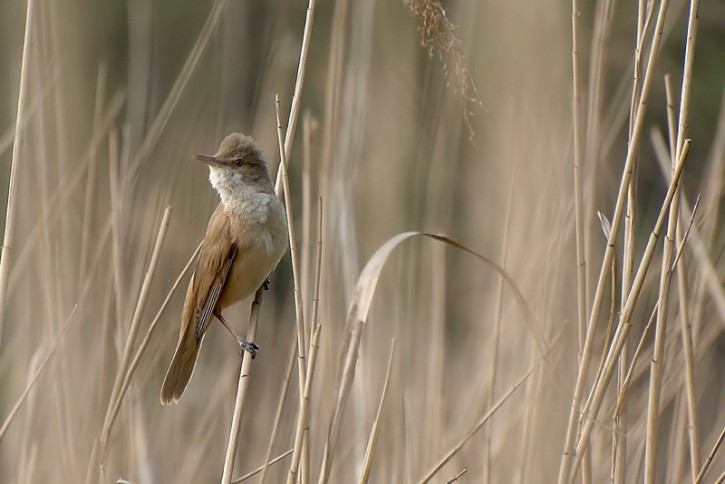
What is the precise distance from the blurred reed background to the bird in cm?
14

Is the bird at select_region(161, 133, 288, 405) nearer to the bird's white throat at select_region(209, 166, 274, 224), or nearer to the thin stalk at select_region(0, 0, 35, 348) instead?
the bird's white throat at select_region(209, 166, 274, 224)

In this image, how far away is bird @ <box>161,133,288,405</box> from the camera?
2.95 meters

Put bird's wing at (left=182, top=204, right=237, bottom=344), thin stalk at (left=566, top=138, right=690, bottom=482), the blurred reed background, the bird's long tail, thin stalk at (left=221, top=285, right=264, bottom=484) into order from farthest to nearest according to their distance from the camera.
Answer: bird's wing at (left=182, top=204, right=237, bottom=344) → the bird's long tail → the blurred reed background → thin stalk at (left=221, top=285, right=264, bottom=484) → thin stalk at (left=566, top=138, right=690, bottom=482)

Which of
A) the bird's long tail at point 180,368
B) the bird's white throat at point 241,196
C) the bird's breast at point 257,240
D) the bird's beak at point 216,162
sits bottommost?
the bird's long tail at point 180,368

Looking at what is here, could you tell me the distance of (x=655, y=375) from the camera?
6.50 feet

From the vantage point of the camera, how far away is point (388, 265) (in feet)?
12.6

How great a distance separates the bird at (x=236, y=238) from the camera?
295 cm

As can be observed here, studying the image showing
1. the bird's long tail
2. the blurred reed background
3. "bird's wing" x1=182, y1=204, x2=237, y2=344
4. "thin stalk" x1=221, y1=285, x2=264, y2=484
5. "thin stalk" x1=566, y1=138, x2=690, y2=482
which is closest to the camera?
"thin stalk" x1=566, y1=138, x2=690, y2=482

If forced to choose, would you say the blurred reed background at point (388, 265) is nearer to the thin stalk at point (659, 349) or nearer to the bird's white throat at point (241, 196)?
the thin stalk at point (659, 349)

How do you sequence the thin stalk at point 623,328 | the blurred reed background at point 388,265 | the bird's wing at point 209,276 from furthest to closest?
1. the bird's wing at point 209,276
2. the blurred reed background at point 388,265
3. the thin stalk at point 623,328

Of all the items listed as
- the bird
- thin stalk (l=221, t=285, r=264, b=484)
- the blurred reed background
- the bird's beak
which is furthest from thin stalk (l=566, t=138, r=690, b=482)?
the bird's beak

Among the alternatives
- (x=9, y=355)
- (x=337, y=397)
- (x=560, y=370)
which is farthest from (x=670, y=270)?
(x=9, y=355)

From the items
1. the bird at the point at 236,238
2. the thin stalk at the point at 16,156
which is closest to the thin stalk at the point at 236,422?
the thin stalk at the point at 16,156

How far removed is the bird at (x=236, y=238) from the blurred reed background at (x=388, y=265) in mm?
144
